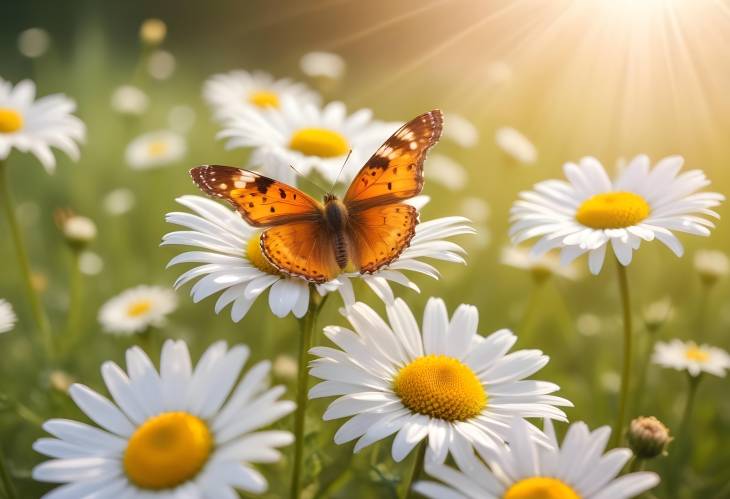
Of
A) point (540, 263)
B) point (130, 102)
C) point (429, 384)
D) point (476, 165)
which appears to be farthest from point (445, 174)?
point (429, 384)

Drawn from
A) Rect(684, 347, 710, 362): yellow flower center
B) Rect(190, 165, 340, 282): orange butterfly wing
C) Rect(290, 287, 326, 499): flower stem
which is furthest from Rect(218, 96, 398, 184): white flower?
Rect(684, 347, 710, 362): yellow flower center

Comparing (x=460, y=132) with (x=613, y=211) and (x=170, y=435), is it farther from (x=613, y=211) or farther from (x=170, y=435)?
(x=170, y=435)

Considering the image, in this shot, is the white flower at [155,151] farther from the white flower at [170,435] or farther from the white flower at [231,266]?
the white flower at [170,435]

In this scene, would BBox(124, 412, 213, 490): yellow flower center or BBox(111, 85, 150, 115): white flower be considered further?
BBox(111, 85, 150, 115): white flower

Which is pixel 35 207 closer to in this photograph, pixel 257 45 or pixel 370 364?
pixel 370 364

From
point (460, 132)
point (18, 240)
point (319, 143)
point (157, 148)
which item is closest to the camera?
point (18, 240)

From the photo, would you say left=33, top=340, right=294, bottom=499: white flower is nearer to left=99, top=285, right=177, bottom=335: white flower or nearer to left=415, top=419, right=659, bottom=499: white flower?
left=415, top=419, right=659, bottom=499: white flower
